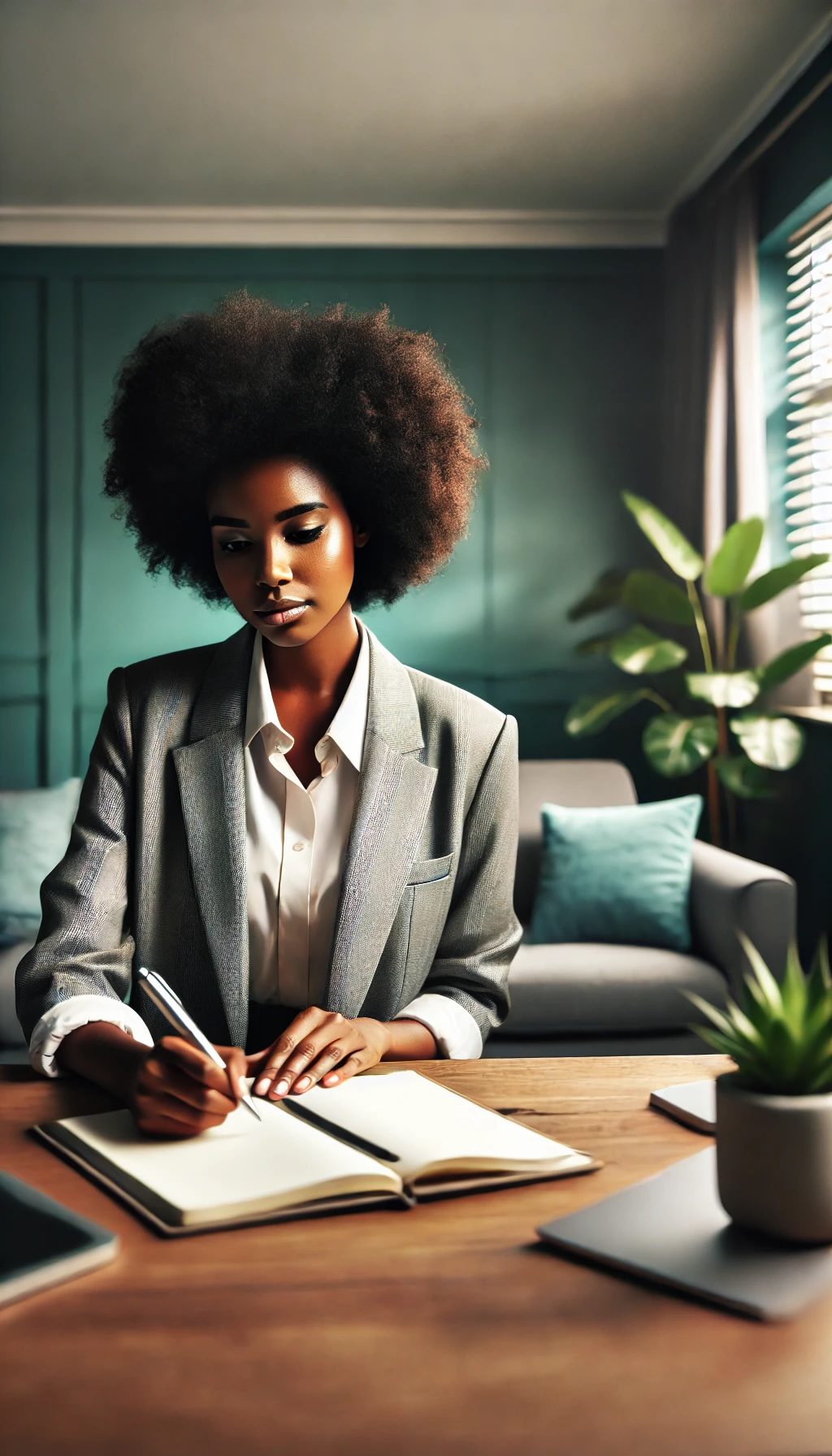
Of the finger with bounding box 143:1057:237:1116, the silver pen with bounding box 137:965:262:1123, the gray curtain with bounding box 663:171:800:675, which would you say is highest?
the gray curtain with bounding box 663:171:800:675

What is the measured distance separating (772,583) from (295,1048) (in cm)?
296

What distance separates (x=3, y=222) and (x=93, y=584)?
1.44 m

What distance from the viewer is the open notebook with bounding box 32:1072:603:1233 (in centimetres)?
82

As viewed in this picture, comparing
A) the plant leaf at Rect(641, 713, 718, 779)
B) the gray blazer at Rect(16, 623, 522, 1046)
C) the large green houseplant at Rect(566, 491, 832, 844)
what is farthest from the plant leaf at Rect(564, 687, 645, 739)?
the gray blazer at Rect(16, 623, 522, 1046)

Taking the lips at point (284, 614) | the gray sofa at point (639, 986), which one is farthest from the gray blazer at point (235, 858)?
the gray sofa at point (639, 986)

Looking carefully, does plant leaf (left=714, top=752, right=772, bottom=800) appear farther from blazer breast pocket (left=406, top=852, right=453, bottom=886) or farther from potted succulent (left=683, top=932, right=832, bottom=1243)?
potted succulent (left=683, top=932, right=832, bottom=1243)

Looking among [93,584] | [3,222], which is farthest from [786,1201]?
[3,222]

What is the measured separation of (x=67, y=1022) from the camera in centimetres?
117

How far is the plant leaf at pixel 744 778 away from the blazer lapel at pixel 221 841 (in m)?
2.61

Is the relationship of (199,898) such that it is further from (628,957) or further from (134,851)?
(628,957)

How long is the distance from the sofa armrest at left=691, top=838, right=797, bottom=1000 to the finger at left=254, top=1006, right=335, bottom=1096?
6.77ft

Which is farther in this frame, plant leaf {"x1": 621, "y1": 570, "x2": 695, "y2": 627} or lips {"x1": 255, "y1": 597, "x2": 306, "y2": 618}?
plant leaf {"x1": 621, "y1": 570, "x2": 695, "y2": 627}

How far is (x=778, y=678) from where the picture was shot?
3635mm

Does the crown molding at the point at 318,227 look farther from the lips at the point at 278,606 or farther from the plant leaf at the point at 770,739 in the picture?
the lips at the point at 278,606
